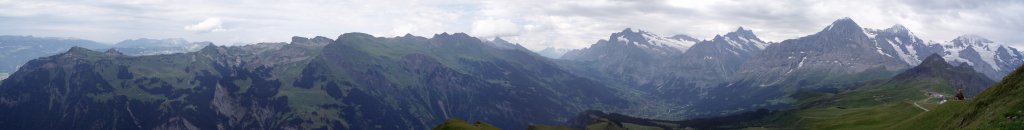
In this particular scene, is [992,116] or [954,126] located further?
[954,126]

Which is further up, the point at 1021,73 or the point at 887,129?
the point at 1021,73

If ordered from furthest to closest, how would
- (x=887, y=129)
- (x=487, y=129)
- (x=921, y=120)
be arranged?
1. (x=487, y=129)
2. (x=887, y=129)
3. (x=921, y=120)

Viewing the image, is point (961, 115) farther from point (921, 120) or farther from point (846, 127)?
point (846, 127)

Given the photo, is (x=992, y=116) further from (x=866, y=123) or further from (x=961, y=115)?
(x=866, y=123)

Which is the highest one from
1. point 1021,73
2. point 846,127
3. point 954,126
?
point 1021,73

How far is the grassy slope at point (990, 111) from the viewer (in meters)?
79.7

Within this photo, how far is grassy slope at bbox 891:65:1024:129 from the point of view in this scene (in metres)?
79.7

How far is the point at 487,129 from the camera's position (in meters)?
174

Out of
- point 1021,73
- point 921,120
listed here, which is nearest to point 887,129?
point 921,120

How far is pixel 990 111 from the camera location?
8781cm

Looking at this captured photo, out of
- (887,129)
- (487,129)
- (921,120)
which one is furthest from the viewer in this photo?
(487,129)

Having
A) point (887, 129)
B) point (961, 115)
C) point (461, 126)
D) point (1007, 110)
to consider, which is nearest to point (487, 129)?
point (461, 126)

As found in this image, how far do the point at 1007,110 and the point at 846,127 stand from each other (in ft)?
342

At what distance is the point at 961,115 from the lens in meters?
100
